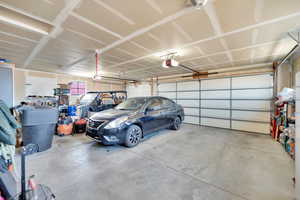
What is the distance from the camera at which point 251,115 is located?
5.22 metres

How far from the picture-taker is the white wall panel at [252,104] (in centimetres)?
495

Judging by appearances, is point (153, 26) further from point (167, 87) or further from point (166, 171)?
point (167, 87)

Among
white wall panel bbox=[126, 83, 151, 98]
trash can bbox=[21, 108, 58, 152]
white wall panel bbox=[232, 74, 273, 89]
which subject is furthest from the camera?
white wall panel bbox=[126, 83, 151, 98]

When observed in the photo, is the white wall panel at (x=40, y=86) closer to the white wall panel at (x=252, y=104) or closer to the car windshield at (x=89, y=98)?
the car windshield at (x=89, y=98)

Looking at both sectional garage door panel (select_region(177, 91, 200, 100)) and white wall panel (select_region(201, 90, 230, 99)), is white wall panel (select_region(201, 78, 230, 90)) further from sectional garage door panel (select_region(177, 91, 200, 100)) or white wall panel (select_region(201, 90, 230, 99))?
sectional garage door panel (select_region(177, 91, 200, 100))

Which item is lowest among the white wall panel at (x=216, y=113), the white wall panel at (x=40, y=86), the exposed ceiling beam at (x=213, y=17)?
the white wall panel at (x=216, y=113)

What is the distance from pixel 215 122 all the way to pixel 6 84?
7.53m

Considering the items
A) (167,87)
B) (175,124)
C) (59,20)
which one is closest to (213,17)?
(59,20)

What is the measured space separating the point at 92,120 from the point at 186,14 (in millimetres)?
3407

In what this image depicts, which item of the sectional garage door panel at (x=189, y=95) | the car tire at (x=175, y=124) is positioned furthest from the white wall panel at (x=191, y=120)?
the car tire at (x=175, y=124)

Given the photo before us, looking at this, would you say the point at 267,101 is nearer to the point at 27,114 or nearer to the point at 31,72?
the point at 27,114

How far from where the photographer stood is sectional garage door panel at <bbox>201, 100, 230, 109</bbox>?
5875mm

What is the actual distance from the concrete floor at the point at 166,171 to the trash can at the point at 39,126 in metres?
0.33

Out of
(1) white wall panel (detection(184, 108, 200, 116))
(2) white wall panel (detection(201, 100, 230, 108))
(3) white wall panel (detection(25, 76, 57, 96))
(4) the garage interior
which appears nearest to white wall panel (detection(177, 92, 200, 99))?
(2) white wall panel (detection(201, 100, 230, 108))
